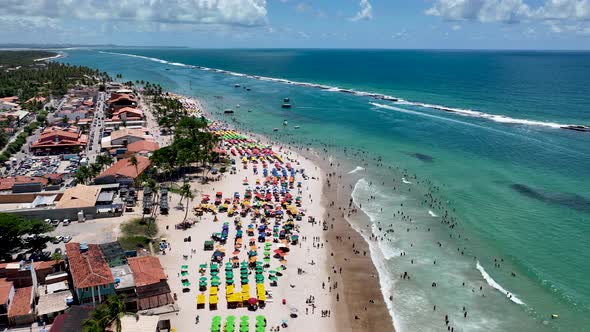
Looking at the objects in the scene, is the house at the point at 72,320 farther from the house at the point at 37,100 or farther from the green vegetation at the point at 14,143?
the house at the point at 37,100

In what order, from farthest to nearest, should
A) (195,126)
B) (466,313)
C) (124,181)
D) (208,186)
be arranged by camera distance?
1. (195,126)
2. (208,186)
3. (124,181)
4. (466,313)

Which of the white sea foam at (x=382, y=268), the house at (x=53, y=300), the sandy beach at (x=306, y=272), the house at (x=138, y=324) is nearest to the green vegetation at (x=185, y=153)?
the sandy beach at (x=306, y=272)

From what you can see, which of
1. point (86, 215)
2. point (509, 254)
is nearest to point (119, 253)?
point (86, 215)

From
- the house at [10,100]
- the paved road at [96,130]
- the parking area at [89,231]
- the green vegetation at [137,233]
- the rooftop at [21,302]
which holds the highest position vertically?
the house at [10,100]

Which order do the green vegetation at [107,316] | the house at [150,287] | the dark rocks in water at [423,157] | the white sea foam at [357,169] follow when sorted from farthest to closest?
the dark rocks in water at [423,157], the white sea foam at [357,169], the house at [150,287], the green vegetation at [107,316]

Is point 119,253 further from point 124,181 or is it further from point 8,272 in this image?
point 124,181

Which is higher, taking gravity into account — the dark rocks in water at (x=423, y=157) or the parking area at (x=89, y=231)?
the dark rocks in water at (x=423, y=157)

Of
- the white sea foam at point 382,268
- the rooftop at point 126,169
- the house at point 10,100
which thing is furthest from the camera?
the house at point 10,100

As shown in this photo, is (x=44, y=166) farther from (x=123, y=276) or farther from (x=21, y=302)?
(x=123, y=276)

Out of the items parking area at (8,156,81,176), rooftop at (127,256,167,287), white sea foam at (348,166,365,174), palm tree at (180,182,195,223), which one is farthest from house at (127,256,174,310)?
white sea foam at (348,166,365,174)
